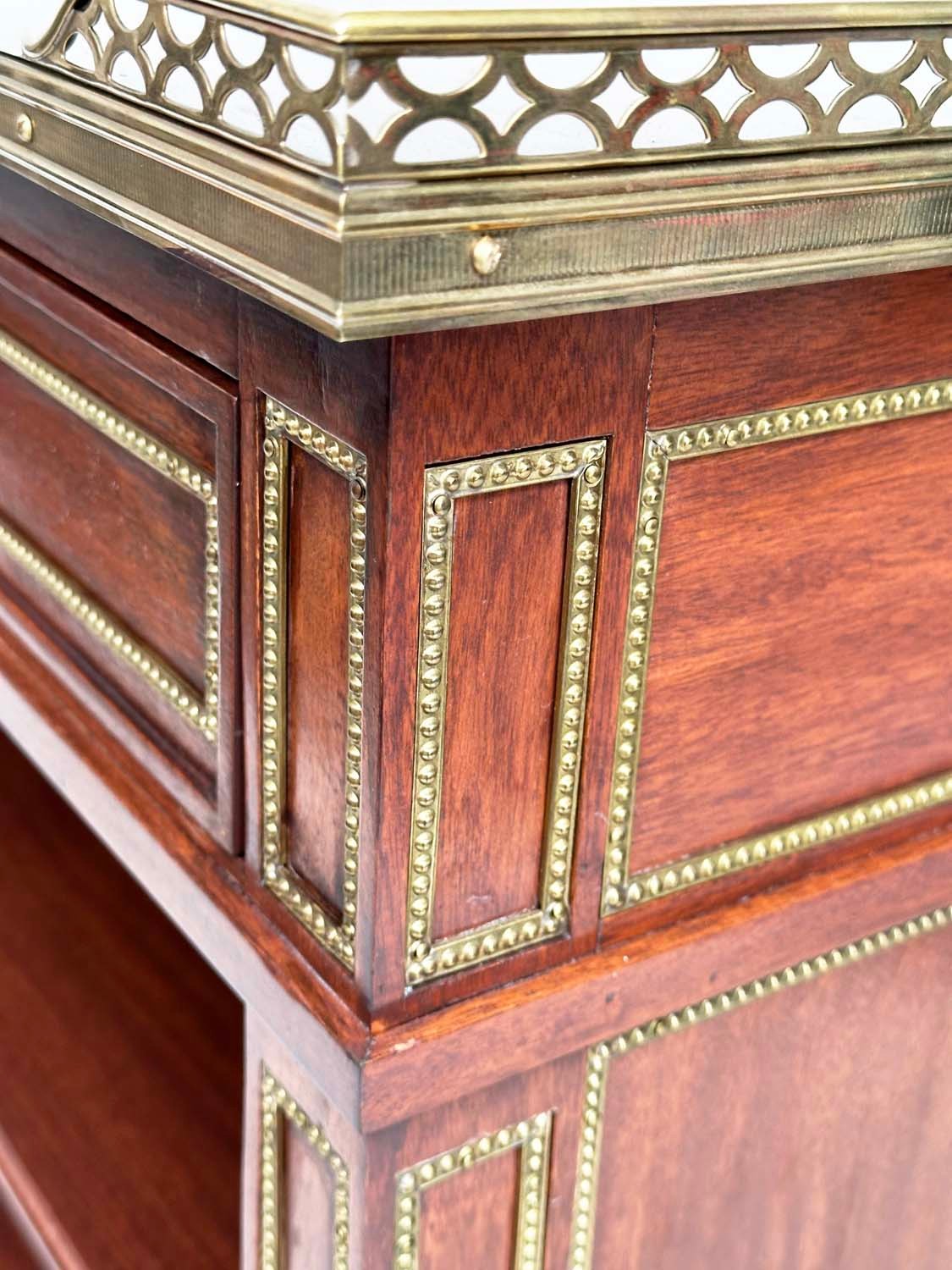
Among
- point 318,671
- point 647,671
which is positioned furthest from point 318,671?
point 647,671

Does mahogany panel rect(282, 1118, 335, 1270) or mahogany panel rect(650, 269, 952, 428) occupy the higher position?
mahogany panel rect(650, 269, 952, 428)

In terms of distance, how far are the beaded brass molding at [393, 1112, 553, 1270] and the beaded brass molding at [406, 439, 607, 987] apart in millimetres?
92

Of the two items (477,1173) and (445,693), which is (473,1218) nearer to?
(477,1173)

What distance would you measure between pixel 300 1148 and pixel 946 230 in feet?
1.45

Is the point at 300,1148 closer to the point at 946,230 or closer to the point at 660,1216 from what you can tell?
the point at 660,1216

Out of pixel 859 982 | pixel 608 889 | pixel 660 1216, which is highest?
pixel 608 889

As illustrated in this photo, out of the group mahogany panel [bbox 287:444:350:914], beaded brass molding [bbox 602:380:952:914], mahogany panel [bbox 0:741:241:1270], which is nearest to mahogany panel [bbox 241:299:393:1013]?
mahogany panel [bbox 287:444:350:914]

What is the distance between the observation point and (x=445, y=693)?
0.52 m

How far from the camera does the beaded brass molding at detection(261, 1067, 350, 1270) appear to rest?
0.61 meters

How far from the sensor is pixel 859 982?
2.39 ft

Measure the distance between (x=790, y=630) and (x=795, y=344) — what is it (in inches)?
4.7

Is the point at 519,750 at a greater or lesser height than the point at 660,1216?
greater

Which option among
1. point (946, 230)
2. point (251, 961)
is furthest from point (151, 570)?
point (946, 230)

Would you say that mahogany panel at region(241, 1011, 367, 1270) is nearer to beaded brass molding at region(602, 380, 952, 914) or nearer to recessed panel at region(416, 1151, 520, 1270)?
recessed panel at region(416, 1151, 520, 1270)
